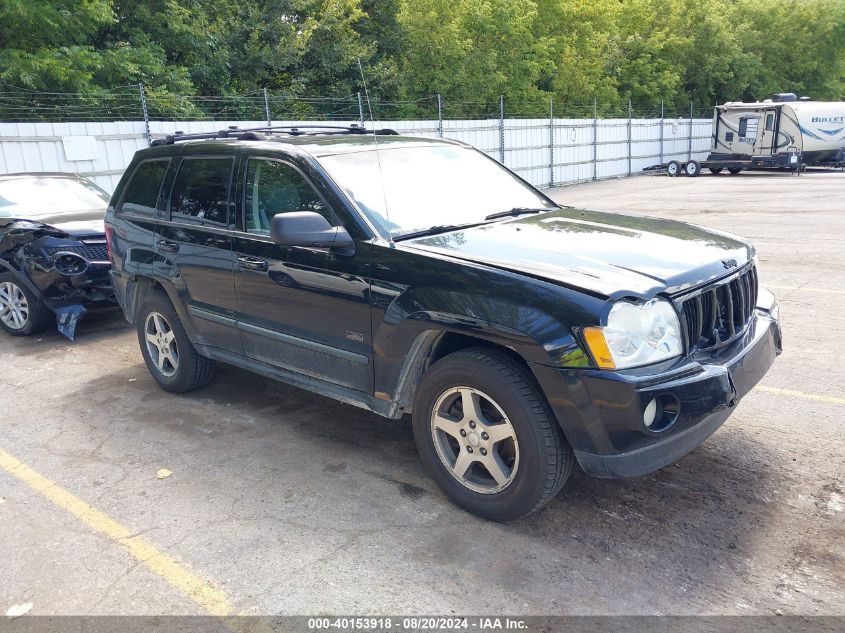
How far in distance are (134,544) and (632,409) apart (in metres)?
2.42

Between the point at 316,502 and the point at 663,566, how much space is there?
1748mm

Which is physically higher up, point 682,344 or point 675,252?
point 675,252

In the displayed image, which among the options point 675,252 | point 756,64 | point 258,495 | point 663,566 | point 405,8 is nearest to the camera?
point 663,566

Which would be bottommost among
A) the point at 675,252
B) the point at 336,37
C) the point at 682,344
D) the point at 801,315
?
the point at 801,315

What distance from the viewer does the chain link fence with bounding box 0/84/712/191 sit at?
42.6 ft

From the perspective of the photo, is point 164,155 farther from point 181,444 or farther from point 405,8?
point 405,8

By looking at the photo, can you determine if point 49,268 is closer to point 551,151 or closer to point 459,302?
point 459,302

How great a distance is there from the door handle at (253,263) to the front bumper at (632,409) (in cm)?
196

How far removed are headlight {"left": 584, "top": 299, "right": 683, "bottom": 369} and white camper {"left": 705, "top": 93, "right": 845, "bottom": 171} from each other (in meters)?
26.4

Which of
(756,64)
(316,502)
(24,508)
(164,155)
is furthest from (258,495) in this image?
(756,64)

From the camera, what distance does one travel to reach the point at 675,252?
3.68 meters

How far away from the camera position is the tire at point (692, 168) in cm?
2772

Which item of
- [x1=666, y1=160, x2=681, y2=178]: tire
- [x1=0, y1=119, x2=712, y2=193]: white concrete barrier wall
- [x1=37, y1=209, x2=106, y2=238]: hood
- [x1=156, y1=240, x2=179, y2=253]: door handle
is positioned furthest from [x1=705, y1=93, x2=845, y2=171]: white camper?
[x1=156, y1=240, x2=179, y2=253]: door handle

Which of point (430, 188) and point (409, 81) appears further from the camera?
point (409, 81)
